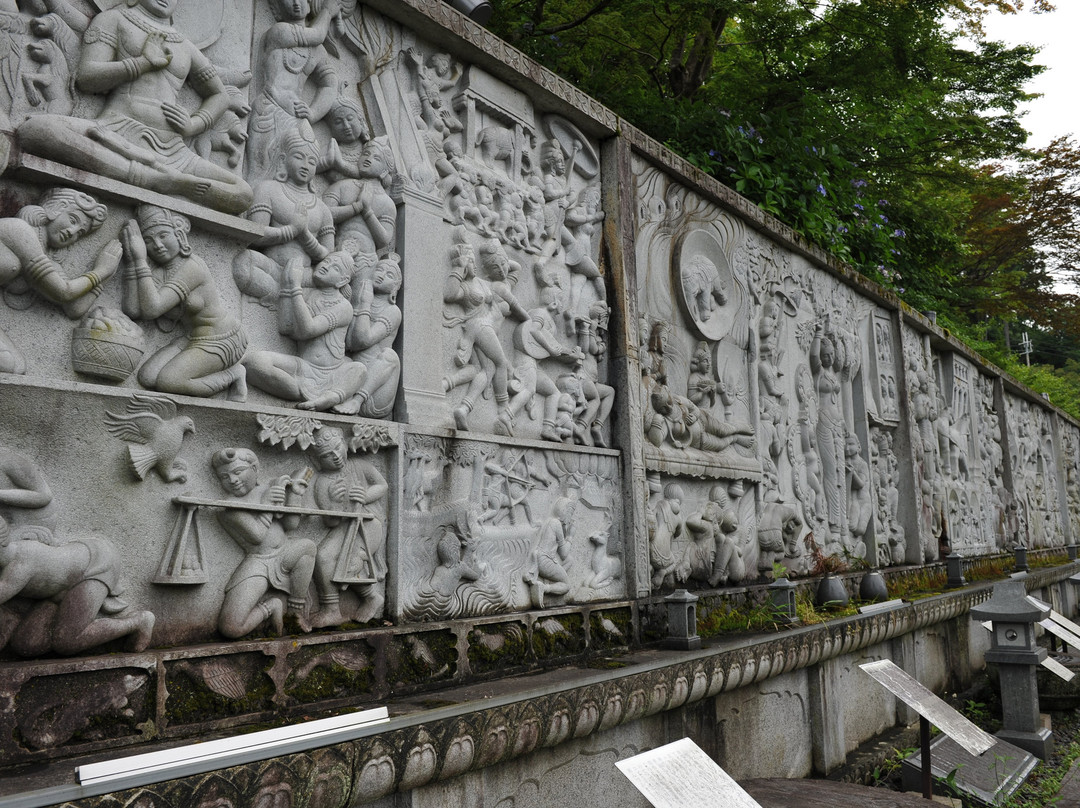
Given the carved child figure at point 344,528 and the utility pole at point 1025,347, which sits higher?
the utility pole at point 1025,347

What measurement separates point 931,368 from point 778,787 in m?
9.42

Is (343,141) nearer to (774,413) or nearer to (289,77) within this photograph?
(289,77)

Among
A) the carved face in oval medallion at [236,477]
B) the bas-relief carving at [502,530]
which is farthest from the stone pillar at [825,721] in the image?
the carved face in oval medallion at [236,477]

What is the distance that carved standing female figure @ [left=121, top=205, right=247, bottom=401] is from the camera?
10.6 feet

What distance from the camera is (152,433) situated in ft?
10.4

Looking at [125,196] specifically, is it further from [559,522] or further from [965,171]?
[965,171]

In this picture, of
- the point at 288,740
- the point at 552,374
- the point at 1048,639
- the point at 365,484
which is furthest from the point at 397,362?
the point at 1048,639

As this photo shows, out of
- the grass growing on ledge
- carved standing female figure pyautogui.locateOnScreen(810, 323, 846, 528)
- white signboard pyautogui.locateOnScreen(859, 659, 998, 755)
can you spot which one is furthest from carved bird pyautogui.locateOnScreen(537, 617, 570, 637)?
the grass growing on ledge

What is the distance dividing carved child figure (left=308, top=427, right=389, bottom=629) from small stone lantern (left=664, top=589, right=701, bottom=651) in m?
2.04

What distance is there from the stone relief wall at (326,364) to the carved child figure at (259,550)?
0.01m

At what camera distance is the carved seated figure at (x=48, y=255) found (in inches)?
113

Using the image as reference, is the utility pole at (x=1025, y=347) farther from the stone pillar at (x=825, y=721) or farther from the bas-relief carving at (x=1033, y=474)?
the stone pillar at (x=825, y=721)

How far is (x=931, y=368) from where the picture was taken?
11898 mm

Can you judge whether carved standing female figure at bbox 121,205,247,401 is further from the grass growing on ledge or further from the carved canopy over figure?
the grass growing on ledge
